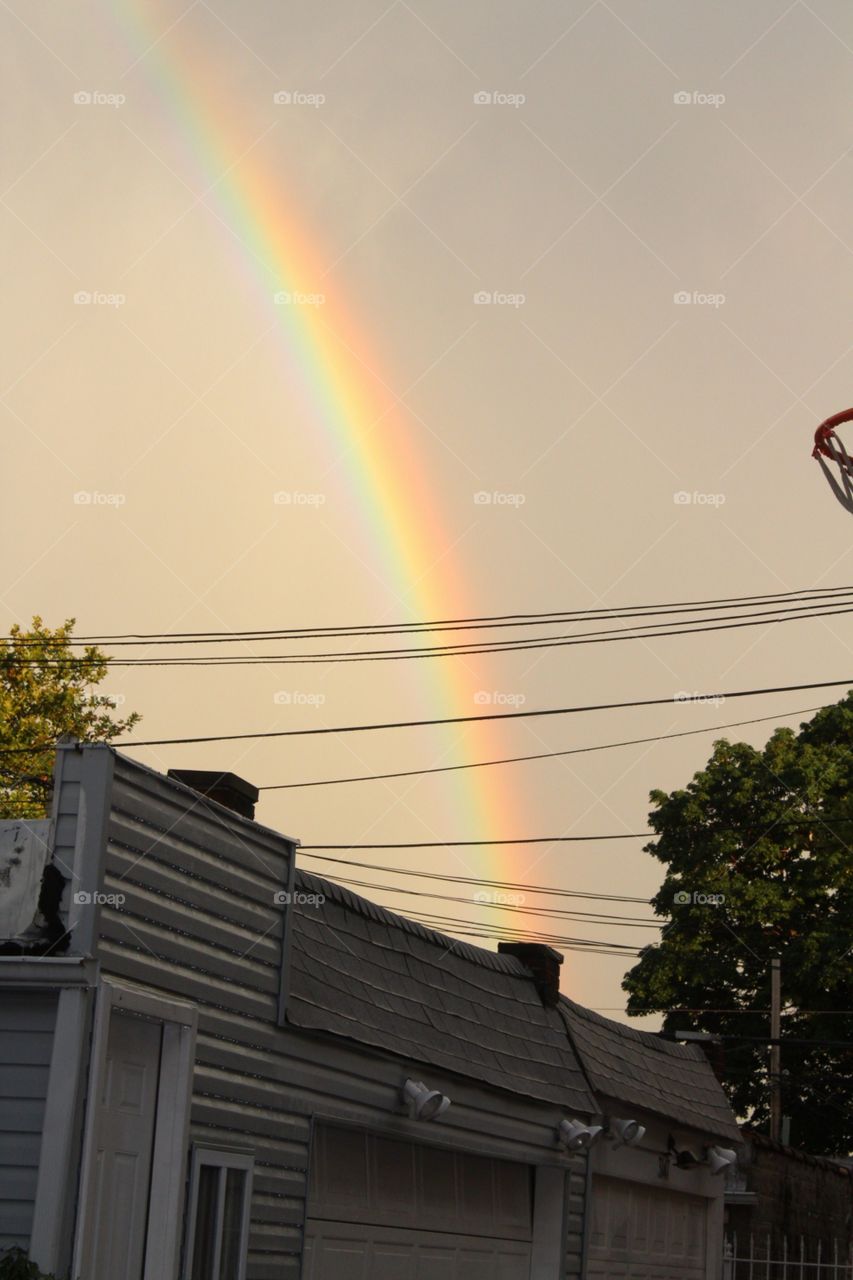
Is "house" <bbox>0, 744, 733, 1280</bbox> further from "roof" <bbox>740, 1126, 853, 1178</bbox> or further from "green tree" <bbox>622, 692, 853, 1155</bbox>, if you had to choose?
"green tree" <bbox>622, 692, 853, 1155</bbox>

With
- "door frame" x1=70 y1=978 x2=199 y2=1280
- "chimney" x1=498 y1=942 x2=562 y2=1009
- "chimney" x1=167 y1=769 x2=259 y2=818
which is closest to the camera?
"door frame" x1=70 y1=978 x2=199 y2=1280

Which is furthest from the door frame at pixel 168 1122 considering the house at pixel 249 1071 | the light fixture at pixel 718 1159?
the light fixture at pixel 718 1159

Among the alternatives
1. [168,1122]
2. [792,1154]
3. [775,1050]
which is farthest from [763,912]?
[168,1122]

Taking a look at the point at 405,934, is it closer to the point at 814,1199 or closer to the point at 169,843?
the point at 169,843

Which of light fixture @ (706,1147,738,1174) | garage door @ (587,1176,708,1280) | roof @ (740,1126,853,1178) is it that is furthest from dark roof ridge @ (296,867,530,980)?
roof @ (740,1126,853,1178)

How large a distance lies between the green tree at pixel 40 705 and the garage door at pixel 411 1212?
23407 mm

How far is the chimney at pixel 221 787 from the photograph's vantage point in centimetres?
1146

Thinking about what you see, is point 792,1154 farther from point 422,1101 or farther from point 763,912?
point 422,1101

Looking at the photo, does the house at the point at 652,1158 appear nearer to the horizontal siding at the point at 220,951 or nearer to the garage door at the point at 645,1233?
the garage door at the point at 645,1233
